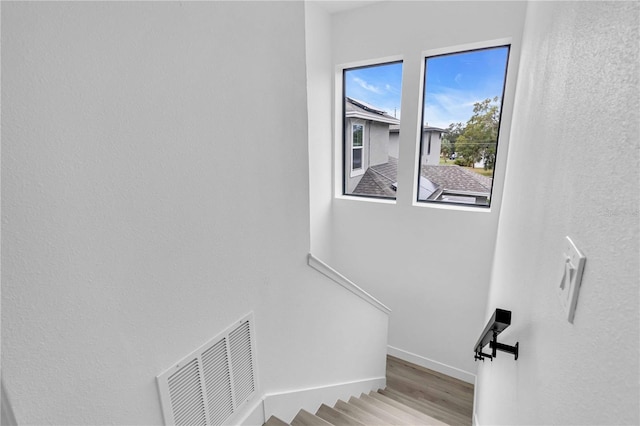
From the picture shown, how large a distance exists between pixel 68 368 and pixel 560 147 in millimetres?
1415

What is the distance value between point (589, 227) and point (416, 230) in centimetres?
292

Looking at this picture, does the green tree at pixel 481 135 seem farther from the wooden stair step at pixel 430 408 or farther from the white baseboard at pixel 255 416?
the white baseboard at pixel 255 416

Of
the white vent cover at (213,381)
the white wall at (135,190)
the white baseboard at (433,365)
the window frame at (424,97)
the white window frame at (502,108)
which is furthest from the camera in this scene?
the white baseboard at (433,365)

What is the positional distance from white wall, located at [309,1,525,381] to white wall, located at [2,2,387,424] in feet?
6.32

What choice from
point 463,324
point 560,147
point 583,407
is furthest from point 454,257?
point 583,407

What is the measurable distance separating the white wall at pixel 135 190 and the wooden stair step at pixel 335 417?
682 mm

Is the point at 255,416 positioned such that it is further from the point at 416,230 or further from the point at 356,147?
the point at 356,147

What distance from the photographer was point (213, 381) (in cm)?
129

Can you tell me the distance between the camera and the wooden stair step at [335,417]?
6.44 ft

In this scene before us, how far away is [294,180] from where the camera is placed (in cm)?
163

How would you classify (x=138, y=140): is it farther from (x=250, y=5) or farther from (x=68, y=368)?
(x=250, y=5)

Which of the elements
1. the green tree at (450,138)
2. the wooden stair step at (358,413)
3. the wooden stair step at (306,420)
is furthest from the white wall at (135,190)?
the green tree at (450,138)

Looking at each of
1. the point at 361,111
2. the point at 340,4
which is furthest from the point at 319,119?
the point at 340,4

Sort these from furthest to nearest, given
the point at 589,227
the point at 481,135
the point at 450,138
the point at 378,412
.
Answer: the point at 450,138 → the point at 481,135 → the point at 378,412 → the point at 589,227
